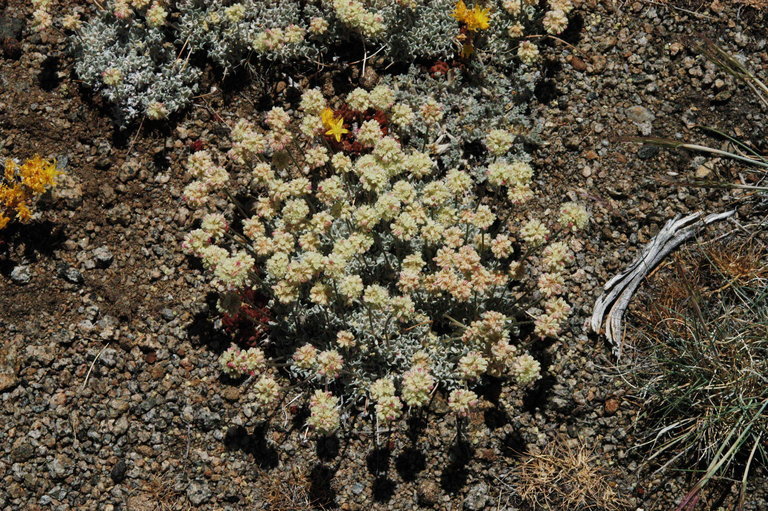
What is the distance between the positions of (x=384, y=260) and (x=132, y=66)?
307 cm

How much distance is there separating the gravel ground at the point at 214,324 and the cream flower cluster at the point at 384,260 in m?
0.44

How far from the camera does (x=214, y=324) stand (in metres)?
6.10

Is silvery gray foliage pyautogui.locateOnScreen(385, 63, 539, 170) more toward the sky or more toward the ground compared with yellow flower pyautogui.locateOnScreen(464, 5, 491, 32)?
more toward the ground

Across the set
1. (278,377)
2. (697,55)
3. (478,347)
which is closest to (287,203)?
(278,377)

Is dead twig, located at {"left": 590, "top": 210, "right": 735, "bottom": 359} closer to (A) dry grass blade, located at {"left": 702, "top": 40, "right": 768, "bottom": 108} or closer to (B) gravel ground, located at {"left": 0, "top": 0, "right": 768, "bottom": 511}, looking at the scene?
(B) gravel ground, located at {"left": 0, "top": 0, "right": 768, "bottom": 511}

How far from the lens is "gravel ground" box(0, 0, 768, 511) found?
18.6ft

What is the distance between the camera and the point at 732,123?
6.21 metres

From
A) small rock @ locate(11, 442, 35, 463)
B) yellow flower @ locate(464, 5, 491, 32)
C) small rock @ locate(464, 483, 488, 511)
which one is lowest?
small rock @ locate(464, 483, 488, 511)

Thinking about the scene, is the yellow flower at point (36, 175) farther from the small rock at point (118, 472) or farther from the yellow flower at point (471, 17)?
the yellow flower at point (471, 17)

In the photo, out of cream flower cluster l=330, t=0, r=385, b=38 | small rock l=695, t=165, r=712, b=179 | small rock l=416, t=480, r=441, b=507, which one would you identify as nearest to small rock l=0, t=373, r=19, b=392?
small rock l=416, t=480, r=441, b=507

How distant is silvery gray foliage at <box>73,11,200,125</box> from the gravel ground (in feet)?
0.74

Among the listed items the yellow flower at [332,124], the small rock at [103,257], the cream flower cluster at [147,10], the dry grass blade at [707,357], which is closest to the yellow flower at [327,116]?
the yellow flower at [332,124]

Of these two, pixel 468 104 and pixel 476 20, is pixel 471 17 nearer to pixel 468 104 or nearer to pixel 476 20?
pixel 476 20

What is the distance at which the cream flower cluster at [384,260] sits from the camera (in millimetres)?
5234
